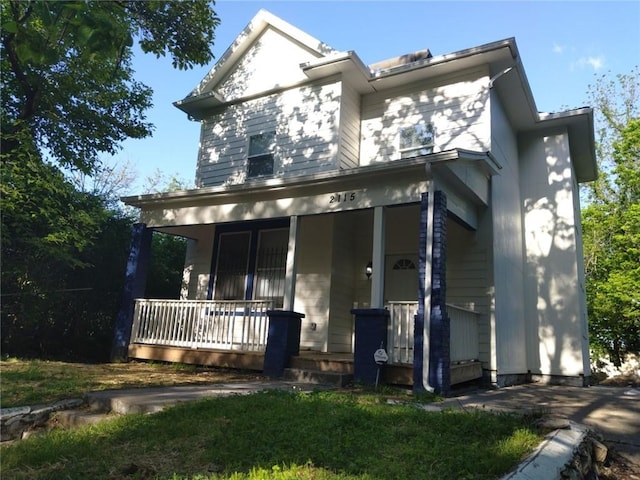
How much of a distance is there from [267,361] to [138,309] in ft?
11.6

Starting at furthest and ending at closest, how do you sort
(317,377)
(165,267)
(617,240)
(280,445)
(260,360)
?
(617,240)
(165,267)
(260,360)
(317,377)
(280,445)

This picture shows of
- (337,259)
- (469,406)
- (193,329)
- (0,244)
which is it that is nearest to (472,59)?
(337,259)

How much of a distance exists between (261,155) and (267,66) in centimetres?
239

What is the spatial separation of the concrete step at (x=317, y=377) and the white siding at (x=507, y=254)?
3369 millimetres

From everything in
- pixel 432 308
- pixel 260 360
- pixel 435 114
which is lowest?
pixel 260 360

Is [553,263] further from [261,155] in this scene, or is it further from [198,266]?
[198,266]

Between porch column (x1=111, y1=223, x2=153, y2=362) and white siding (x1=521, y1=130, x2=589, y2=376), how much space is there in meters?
8.51

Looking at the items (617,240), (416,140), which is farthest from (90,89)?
(617,240)

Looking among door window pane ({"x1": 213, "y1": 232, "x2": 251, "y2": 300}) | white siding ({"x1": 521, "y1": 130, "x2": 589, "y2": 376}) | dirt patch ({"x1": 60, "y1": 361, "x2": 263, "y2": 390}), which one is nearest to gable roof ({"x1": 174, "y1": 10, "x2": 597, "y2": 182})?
white siding ({"x1": 521, "y1": 130, "x2": 589, "y2": 376})

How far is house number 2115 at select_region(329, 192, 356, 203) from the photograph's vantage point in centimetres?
805

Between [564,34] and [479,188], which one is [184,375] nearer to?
[479,188]

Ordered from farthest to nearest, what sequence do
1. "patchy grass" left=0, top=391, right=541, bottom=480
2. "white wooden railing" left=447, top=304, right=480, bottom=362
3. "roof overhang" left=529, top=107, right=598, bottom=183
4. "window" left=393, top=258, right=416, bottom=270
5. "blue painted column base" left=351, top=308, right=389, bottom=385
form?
"roof overhang" left=529, top=107, right=598, bottom=183 < "window" left=393, top=258, right=416, bottom=270 < "white wooden railing" left=447, top=304, right=480, bottom=362 < "blue painted column base" left=351, top=308, right=389, bottom=385 < "patchy grass" left=0, top=391, right=541, bottom=480

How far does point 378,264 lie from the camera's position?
739cm

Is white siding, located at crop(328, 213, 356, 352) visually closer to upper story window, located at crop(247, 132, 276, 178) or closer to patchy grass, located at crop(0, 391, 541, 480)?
upper story window, located at crop(247, 132, 276, 178)
